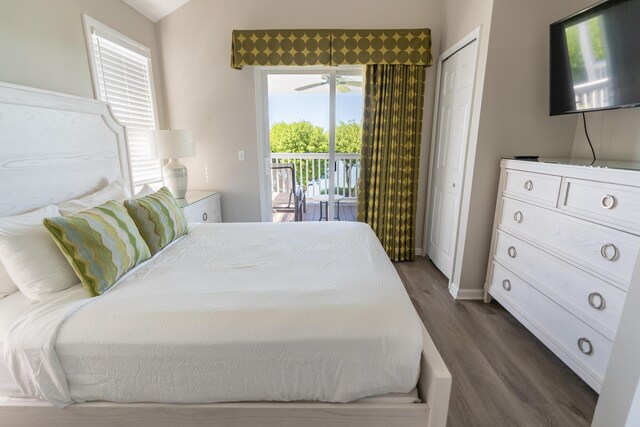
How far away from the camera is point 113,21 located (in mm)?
2336

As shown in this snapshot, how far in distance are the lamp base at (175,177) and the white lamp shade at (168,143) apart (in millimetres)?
119

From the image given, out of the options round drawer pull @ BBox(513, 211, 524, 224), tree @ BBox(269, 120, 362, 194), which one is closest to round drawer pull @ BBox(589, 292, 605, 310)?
round drawer pull @ BBox(513, 211, 524, 224)

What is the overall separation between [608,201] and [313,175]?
376 cm

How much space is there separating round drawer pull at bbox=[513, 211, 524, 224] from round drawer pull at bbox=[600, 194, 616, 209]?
561 mm

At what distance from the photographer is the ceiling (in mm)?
2573

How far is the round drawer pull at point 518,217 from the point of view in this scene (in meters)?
1.97

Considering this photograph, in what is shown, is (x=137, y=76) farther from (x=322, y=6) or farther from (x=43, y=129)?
(x=322, y=6)

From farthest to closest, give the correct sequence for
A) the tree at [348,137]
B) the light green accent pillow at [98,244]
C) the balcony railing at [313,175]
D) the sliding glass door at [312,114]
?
the balcony railing at [313,175] → the tree at [348,137] → the sliding glass door at [312,114] → the light green accent pillow at [98,244]

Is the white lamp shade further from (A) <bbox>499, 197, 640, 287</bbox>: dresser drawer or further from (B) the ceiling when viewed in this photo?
(A) <bbox>499, 197, 640, 287</bbox>: dresser drawer

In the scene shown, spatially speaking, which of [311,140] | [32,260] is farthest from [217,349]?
[311,140]

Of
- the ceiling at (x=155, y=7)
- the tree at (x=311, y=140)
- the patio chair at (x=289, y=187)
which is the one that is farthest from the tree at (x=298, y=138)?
the ceiling at (x=155, y=7)

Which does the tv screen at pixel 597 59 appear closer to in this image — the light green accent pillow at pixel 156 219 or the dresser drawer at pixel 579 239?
the dresser drawer at pixel 579 239

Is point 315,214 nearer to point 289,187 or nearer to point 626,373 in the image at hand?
point 289,187

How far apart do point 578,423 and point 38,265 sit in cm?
254
